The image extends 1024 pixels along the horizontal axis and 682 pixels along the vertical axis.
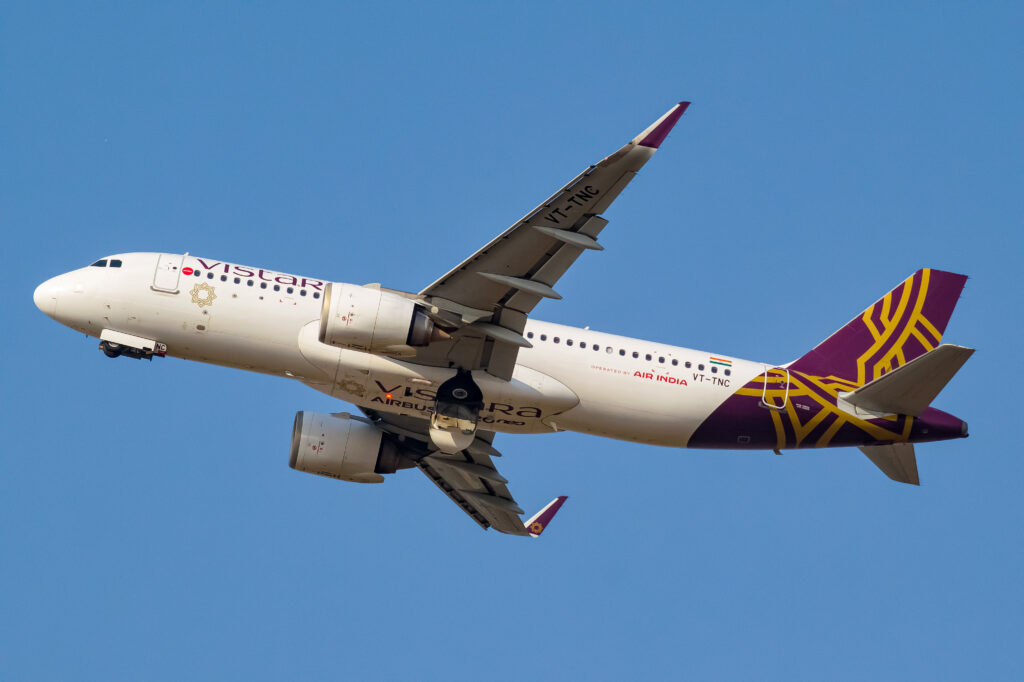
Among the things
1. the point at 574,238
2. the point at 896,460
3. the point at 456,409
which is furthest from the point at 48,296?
the point at 896,460

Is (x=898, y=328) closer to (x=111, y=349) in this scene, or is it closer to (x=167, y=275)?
(x=167, y=275)

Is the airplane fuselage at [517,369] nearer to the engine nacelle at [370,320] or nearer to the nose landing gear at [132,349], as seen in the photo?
the nose landing gear at [132,349]

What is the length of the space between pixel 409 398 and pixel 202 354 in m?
6.67

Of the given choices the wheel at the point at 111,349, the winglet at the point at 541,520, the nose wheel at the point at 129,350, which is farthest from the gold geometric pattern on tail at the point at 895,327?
the wheel at the point at 111,349

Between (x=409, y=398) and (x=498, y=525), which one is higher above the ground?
(x=409, y=398)

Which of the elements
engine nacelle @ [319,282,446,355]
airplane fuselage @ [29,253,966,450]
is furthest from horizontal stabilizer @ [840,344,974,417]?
engine nacelle @ [319,282,446,355]

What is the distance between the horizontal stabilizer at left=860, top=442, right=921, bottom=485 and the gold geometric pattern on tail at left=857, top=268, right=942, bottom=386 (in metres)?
2.49

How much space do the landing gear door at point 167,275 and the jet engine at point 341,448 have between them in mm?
7623

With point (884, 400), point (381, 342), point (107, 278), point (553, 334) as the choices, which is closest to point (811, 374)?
point (884, 400)

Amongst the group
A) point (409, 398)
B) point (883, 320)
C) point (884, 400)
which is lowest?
point (409, 398)

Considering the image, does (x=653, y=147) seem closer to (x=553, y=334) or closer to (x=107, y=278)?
(x=553, y=334)

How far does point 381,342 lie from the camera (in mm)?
35625

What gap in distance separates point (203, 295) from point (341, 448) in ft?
27.3

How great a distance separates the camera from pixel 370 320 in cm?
3534
